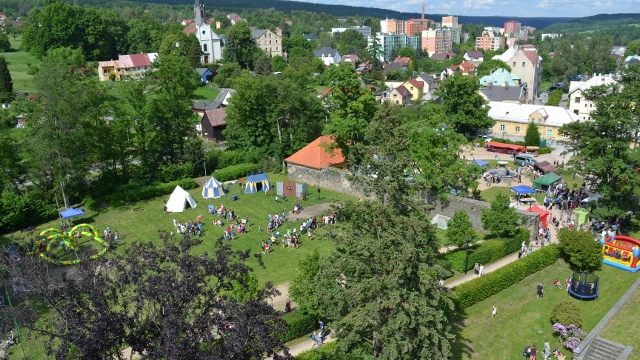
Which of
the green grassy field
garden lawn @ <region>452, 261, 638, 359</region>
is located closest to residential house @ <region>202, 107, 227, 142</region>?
the green grassy field

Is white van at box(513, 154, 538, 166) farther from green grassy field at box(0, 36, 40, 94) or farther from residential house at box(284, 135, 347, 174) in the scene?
green grassy field at box(0, 36, 40, 94)

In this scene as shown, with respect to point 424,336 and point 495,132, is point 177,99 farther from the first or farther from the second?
point 495,132

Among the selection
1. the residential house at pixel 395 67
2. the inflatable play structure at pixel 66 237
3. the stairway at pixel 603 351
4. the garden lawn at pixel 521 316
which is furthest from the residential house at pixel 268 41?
the stairway at pixel 603 351

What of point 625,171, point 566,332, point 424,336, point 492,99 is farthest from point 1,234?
point 492,99

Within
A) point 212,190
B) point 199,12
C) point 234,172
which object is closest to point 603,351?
point 212,190

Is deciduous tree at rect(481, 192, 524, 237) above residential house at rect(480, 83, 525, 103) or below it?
below

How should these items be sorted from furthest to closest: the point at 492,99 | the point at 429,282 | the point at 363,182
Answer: the point at 492,99 < the point at 363,182 < the point at 429,282

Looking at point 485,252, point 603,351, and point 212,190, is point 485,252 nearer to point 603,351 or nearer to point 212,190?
point 603,351
